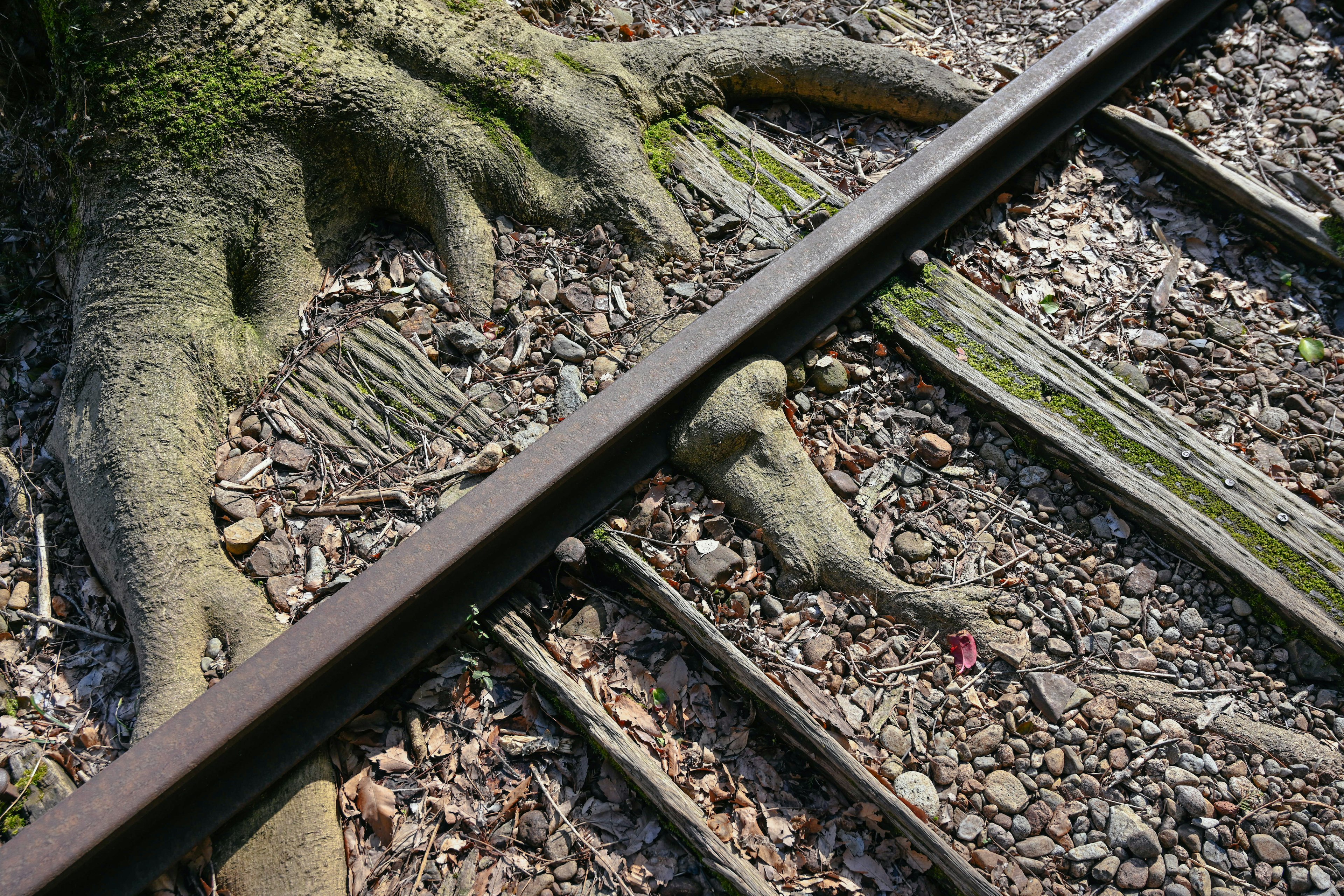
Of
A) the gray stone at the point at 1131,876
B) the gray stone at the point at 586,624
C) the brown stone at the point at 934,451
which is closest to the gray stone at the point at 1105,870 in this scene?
the gray stone at the point at 1131,876

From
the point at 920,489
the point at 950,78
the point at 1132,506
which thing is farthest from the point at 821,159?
the point at 1132,506

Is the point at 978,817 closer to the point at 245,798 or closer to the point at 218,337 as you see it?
the point at 245,798

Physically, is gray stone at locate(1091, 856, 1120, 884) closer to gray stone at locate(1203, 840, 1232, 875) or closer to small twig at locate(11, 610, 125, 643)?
gray stone at locate(1203, 840, 1232, 875)

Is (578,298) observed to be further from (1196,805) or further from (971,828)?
(1196,805)

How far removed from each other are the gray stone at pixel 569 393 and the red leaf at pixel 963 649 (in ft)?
4.64

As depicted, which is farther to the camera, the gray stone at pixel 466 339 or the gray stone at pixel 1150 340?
the gray stone at pixel 1150 340

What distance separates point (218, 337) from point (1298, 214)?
4.31 meters

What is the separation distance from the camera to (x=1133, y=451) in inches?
112

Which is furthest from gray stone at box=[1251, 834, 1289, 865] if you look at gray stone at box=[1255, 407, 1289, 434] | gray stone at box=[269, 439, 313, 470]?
gray stone at box=[269, 439, 313, 470]

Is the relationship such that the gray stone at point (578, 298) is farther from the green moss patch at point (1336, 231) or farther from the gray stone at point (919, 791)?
the green moss patch at point (1336, 231)

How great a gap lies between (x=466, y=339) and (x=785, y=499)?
129 cm

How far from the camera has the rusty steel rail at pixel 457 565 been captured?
1968 mm

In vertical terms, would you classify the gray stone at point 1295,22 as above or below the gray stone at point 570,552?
above

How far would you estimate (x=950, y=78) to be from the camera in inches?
146
